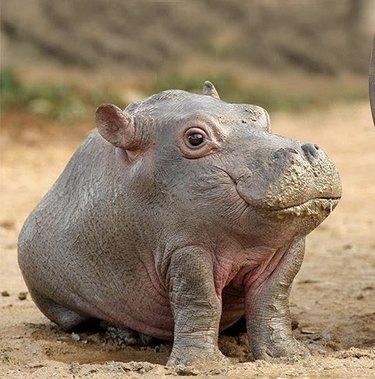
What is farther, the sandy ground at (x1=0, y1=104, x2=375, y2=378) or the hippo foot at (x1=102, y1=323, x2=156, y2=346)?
the hippo foot at (x1=102, y1=323, x2=156, y2=346)

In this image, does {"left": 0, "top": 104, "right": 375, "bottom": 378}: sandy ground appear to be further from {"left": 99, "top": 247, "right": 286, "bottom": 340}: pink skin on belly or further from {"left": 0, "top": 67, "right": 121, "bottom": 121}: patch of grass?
{"left": 0, "top": 67, "right": 121, "bottom": 121}: patch of grass

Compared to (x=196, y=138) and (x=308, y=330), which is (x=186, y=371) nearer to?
(x=196, y=138)

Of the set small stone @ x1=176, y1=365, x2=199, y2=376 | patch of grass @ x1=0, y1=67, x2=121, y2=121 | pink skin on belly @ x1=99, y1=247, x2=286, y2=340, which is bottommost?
small stone @ x1=176, y1=365, x2=199, y2=376

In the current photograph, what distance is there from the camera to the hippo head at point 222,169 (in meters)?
5.17

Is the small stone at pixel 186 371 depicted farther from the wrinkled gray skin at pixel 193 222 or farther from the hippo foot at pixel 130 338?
the hippo foot at pixel 130 338

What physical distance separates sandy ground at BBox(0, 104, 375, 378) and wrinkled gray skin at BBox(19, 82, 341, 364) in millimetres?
230

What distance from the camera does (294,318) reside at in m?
6.66

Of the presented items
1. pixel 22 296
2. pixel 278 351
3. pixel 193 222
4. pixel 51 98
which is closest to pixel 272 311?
pixel 278 351

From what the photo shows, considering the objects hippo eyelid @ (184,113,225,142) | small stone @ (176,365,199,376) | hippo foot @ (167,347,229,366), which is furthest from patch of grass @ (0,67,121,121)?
small stone @ (176,365,199,376)

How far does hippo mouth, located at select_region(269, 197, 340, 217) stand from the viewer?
5.16m

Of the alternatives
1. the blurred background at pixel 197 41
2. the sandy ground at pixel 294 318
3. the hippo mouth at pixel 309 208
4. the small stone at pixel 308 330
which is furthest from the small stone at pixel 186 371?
the blurred background at pixel 197 41

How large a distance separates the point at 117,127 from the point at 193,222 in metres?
0.62

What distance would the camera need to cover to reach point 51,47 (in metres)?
20.6

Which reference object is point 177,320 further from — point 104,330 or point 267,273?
point 104,330
